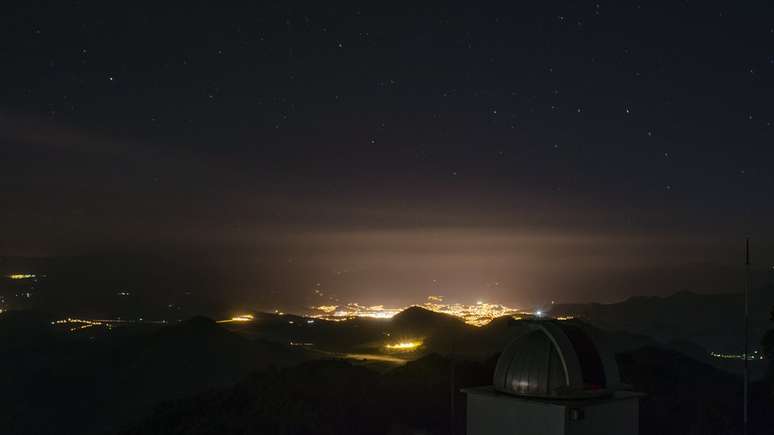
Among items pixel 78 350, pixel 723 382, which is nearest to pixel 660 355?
pixel 723 382

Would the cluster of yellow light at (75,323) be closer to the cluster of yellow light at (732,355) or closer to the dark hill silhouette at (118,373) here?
the dark hill silhouette at (118,373)

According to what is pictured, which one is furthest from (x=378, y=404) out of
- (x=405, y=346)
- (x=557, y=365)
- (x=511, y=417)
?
(x=405, y=346)

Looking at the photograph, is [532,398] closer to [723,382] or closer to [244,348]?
[723,382]

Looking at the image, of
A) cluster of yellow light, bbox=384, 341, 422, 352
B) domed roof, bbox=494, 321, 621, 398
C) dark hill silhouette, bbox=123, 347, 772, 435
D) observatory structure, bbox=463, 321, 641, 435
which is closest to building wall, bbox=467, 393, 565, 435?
observatory structure, bbox=463, 321, 641, 435

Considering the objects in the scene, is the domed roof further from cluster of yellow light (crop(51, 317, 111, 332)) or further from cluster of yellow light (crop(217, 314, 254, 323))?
cluster of yellow light (crop(51, 317, 111, 332))

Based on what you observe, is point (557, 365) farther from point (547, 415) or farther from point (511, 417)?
point (511, 417)

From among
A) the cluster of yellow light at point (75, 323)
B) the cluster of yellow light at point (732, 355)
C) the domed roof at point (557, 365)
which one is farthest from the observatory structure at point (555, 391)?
the cluster of yellow light at point (75, 323)

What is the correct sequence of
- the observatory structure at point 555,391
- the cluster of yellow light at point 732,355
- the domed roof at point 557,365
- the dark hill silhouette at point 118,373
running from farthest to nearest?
the cluster of yellow light at point 732,355 < the dark hill silhouette at point 118,373 < the domed roof at point 557,365 < the observatory structure at point 555,391

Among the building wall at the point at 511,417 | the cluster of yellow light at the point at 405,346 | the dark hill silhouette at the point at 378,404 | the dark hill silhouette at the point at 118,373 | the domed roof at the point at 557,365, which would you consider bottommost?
the dark hill silhouette at the point at 118,373
